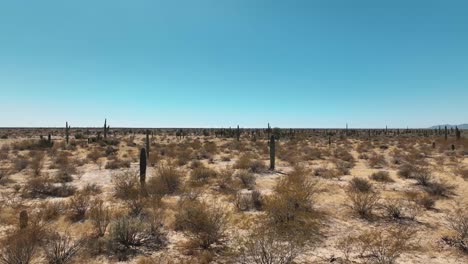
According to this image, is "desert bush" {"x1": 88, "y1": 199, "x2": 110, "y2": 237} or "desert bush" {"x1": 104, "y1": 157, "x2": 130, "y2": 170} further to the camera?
"desert bush" {"x1": 104, "y1": 157, "x2": 130, "y2": 170}

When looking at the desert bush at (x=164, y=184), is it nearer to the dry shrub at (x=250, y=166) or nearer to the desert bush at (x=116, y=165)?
the dry shrub at (x=250, y=166)

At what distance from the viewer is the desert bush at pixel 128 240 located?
7.08 metres

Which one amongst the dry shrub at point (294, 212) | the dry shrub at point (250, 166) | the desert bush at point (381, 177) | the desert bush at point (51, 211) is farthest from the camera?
the dry shrub at point (250, 166)

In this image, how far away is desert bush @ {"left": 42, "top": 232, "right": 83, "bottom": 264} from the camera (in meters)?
6.33

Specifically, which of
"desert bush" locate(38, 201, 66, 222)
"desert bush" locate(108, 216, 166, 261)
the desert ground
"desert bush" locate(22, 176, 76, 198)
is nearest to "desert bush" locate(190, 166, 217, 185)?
the desert ground

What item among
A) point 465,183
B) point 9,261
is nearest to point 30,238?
point 9,261

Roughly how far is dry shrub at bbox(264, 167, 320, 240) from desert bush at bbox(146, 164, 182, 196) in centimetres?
390

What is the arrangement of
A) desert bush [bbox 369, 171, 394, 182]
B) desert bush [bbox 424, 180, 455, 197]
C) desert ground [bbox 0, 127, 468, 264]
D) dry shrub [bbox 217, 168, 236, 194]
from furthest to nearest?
1. desert bush [bbox 369, 171, 394, 182]
2. dry shrub [bbox 217, 168, 236, 194]
3. desert bush [bbox 424, 180, 455, 197]
4. desert ground [bbox 0, 127, 468, 264]

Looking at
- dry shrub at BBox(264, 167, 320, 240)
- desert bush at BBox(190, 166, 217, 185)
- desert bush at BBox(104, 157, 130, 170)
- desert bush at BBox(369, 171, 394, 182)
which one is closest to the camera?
dry shrub at BBox(264, 167, 320, 240)

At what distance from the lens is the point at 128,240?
7328 mm

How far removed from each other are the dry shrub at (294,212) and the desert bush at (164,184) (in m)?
3.90

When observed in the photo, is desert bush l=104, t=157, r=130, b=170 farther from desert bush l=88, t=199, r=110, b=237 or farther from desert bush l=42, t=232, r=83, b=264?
desert bush l=42, t=232, r=83, b=264

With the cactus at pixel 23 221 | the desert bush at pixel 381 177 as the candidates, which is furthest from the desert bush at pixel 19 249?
the desert bush at pixel 381 177

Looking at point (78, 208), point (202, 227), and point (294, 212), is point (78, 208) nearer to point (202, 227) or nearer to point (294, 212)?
point (202, 227)
